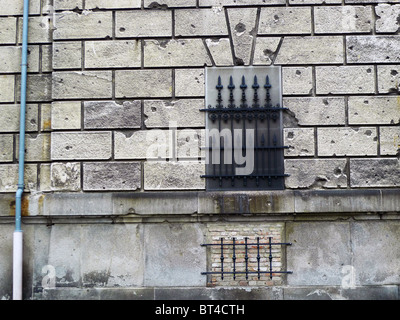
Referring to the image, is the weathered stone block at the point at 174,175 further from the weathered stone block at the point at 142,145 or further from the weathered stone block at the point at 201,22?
the weathered stone block at the point at 201,22

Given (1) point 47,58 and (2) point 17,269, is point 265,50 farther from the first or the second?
(2) point 17,269

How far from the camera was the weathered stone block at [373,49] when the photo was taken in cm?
638

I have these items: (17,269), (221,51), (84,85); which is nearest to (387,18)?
(221,51)

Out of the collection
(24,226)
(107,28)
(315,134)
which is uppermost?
(107,28)

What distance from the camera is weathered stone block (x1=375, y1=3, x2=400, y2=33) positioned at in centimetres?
640

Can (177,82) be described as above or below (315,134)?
above

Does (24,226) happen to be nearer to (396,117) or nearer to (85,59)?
(85,59)

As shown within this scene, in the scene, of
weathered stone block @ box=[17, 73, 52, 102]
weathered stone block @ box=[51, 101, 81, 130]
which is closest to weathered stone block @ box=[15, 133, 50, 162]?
weathered stone block @ box=[51, 101, 81, 130]

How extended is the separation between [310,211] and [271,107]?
1575mm

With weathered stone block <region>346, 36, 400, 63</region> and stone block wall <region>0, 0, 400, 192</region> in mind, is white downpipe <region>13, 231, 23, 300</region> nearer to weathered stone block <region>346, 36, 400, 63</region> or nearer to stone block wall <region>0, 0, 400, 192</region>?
stone block wall <region>0, 0, 400, 192</region>

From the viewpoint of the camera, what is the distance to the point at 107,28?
653cm

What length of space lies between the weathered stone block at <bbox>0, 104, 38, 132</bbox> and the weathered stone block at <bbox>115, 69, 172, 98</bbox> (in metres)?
1.32

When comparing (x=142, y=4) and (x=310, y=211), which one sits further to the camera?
(x=142, y=4)

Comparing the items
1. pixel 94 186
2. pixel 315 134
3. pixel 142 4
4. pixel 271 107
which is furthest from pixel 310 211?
pixel 142 4
